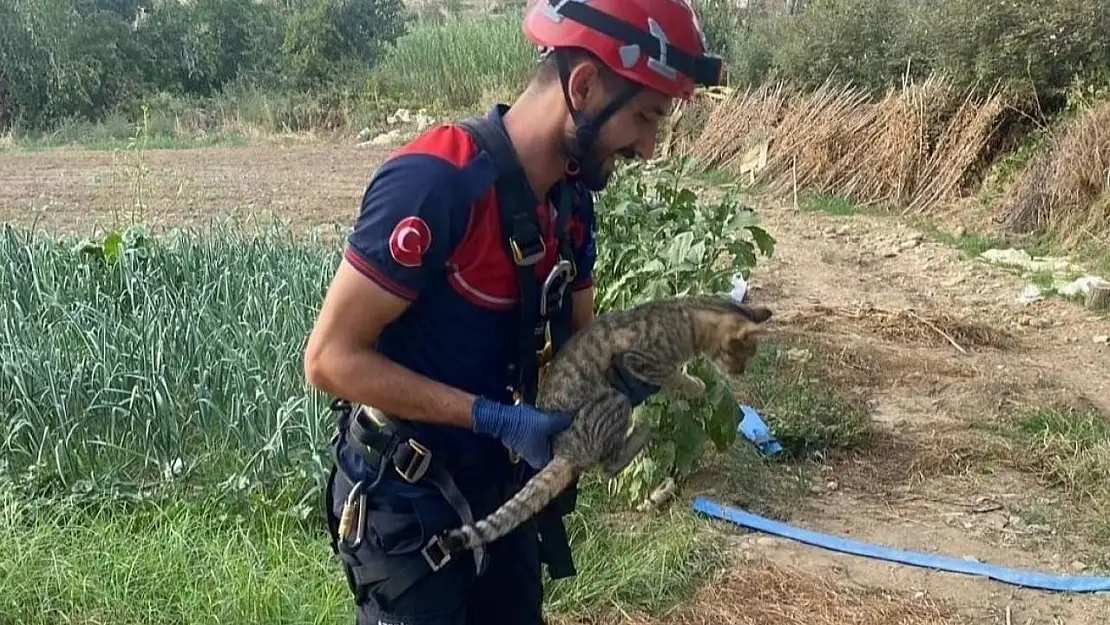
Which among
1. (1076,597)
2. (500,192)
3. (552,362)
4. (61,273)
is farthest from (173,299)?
(1076,597)

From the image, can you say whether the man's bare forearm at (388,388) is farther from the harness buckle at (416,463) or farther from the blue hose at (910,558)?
the blue hose at (910,558)

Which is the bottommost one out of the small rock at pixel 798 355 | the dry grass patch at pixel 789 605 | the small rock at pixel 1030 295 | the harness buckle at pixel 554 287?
the small rock at pixel 1030 295

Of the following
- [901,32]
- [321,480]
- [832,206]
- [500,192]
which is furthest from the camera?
[901,32]

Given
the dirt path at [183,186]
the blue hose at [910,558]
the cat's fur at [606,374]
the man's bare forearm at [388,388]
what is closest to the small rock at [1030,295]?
the blue hose at [910,558]

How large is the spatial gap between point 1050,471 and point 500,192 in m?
3.95

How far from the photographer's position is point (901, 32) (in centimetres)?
1304

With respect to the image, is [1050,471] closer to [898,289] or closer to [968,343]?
[968,343]

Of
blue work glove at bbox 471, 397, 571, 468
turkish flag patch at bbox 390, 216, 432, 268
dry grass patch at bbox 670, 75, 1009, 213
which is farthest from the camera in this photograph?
dry grass patch at bbox 670, 75, 1009, 213

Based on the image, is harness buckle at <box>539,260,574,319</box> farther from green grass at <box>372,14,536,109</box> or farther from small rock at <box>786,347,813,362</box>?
green grass at <box>372,14,536,109</box>

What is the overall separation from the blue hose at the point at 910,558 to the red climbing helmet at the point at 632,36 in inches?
105

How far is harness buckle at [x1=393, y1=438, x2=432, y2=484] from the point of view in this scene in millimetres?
2395

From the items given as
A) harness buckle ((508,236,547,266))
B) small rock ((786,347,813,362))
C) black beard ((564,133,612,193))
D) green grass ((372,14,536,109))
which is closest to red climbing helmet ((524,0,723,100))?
black beard ((564,133,612,193))

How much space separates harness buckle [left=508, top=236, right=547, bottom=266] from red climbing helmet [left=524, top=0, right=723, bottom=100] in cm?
37

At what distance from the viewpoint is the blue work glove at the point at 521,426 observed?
2299mm
